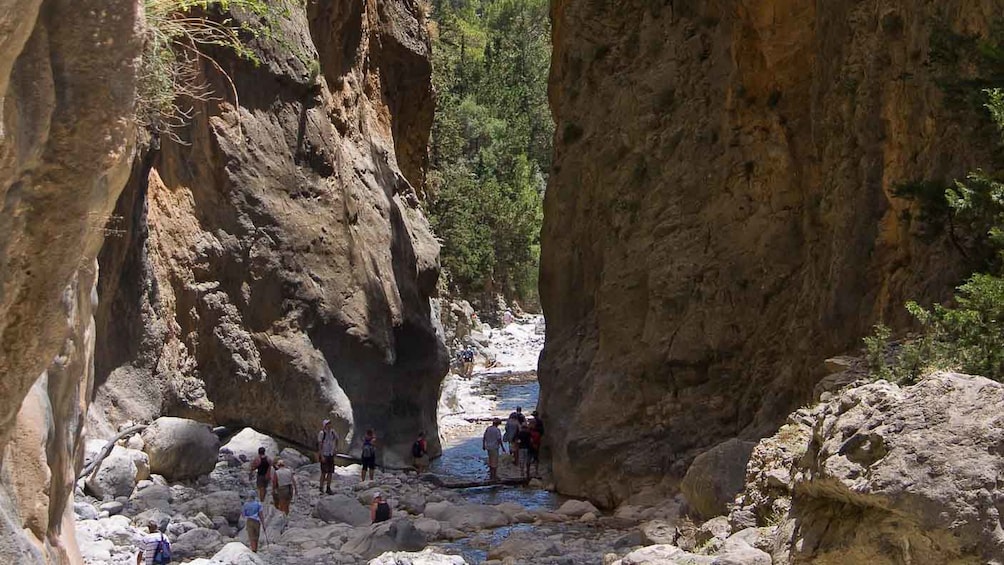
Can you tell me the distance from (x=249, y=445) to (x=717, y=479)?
964 centimetres

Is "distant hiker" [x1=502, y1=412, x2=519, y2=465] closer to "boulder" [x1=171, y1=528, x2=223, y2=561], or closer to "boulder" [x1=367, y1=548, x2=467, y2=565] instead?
"boulder" [x1=367, y1=548, x2=467, y2=565]

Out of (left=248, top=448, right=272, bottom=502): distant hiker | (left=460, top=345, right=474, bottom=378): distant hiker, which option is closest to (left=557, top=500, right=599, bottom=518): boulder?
(left=248, top=448, right=272, bottom=502): distant hiker

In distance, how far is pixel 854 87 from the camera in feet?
49.0

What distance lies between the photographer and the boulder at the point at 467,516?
56.0ft

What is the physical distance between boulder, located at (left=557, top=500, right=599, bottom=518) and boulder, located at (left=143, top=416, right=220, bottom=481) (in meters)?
5.70

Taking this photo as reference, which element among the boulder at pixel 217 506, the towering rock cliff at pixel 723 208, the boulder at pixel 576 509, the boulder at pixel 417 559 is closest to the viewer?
the boulder at pixel 417 559

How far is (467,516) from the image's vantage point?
1738 centimetres

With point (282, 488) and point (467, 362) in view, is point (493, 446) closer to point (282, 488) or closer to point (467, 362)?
point (282, 488)

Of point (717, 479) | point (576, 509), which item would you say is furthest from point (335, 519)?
point (717, 479)

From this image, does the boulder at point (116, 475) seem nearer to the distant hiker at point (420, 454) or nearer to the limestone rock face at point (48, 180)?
the distant hiker at point (420, 454)

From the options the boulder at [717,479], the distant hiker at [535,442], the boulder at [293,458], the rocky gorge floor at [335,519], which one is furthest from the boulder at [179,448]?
the boulder at [717,479]

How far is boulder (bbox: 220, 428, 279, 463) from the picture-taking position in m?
18.8

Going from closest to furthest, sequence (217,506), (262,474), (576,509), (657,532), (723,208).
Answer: (657,532), (217,506), (262,474), (576,509), (723,208)

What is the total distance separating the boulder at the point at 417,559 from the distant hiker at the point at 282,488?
2.72 metres
